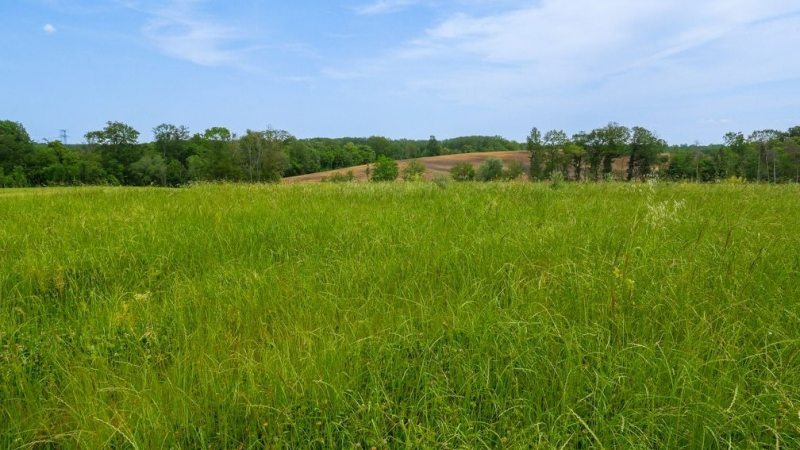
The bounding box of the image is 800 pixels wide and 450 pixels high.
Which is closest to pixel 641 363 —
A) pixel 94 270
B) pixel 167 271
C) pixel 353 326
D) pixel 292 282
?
pixel 353 326

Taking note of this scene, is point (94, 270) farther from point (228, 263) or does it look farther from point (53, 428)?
point (53, 428)

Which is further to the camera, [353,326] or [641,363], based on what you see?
[353,326]

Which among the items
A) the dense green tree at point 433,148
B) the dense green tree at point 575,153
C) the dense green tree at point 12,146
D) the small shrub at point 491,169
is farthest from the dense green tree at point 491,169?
the dense green tree at point 12,146

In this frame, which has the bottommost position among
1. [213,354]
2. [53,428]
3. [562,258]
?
[53,428]

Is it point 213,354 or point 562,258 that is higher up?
point 562,258

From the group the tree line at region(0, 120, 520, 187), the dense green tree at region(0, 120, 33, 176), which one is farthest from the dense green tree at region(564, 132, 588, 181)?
the dense green tree at region(0, 120, 33, 176)

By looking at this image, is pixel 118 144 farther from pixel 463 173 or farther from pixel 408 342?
pixel 408 342

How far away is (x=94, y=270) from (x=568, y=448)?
3.70 metres

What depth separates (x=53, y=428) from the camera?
5.71ft

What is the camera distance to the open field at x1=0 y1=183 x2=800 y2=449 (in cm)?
162

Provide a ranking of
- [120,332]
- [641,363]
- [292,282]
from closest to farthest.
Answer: [641,363] < [120,332] < [292,282]

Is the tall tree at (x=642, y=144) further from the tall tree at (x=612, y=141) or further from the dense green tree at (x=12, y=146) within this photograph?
the dense green tree at (x=12, y=146)

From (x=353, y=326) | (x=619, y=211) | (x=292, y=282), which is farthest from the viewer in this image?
(x=619, y=211)

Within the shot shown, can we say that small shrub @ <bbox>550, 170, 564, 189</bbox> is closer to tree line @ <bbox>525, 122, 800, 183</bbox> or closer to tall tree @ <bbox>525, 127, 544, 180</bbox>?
tree line @ <bbox>525, 122, 800, 183</bbox>
